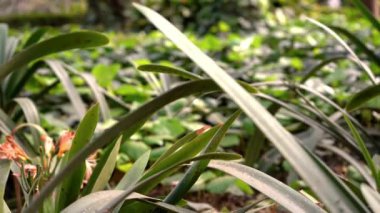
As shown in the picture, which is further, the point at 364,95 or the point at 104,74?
the point at 104,74

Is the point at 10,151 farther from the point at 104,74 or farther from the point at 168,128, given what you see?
the point at 104,74

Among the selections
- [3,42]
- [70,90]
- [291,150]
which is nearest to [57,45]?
[70,90]

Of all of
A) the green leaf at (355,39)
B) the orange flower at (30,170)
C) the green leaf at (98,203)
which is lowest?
the green leaf at (98,203)

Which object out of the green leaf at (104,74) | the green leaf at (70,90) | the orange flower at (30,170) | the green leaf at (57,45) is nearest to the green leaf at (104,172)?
the orange flower at (30,170)

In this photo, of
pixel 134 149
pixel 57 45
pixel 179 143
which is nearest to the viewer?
pixel 179 143

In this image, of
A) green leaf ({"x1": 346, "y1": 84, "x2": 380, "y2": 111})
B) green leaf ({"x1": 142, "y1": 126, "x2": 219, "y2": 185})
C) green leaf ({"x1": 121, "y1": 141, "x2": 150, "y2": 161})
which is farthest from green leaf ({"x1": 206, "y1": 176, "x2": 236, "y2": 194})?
green leaf ({"x1": 142, "y1": 126, "x2": 219, "y2": 185})

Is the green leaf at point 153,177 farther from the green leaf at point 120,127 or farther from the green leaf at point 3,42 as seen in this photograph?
the green leaf at point 3,42

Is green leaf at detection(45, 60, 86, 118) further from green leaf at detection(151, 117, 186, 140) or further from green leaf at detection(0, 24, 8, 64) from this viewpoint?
green leaf at detection(151, 117, 186, 140)
